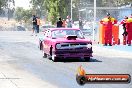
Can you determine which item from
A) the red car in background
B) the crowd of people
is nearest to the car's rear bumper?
the red car in background

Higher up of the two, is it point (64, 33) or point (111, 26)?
point (64, 33)

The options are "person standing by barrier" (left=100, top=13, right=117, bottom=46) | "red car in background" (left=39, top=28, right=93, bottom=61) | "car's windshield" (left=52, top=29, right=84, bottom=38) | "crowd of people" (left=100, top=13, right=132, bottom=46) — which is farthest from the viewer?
"person standing by barrier" (left=100, top=13, right=117, bottom=46)

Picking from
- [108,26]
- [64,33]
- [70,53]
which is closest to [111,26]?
[108,26]

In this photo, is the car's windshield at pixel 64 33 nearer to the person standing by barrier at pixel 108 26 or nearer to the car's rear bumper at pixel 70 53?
the car's rear bumper at pixel 70 53

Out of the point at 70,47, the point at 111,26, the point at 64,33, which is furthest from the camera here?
the point at 111,26

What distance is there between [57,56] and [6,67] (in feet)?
8.90

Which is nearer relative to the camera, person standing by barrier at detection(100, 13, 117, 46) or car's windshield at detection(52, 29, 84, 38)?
car's windshield at detection(52, 29, 84, 38)

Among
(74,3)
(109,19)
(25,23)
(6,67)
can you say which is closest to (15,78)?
(6,67)

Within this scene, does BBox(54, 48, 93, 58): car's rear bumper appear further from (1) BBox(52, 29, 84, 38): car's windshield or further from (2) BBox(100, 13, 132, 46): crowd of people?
(2) BBox(100, 13, 132, 46): crowd of people

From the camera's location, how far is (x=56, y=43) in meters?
16.7

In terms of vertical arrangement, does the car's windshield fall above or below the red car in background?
above

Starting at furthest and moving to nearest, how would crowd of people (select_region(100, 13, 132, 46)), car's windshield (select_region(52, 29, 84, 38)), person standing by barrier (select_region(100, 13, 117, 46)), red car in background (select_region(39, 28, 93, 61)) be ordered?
person standing by barrier (select_region(100, 13, 117, 46)) → crowd of people (select_region(100, 13, 132, 46)) → car's windshield (select_region(52, 29, 84, 38)) → red car in background (select_region(39, 28, 93, 61))

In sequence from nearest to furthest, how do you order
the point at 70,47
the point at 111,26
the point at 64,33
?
the point at 70,47 → the point at 64,33 → the point at 111,26

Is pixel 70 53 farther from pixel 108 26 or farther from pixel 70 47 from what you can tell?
pixel 108 26
